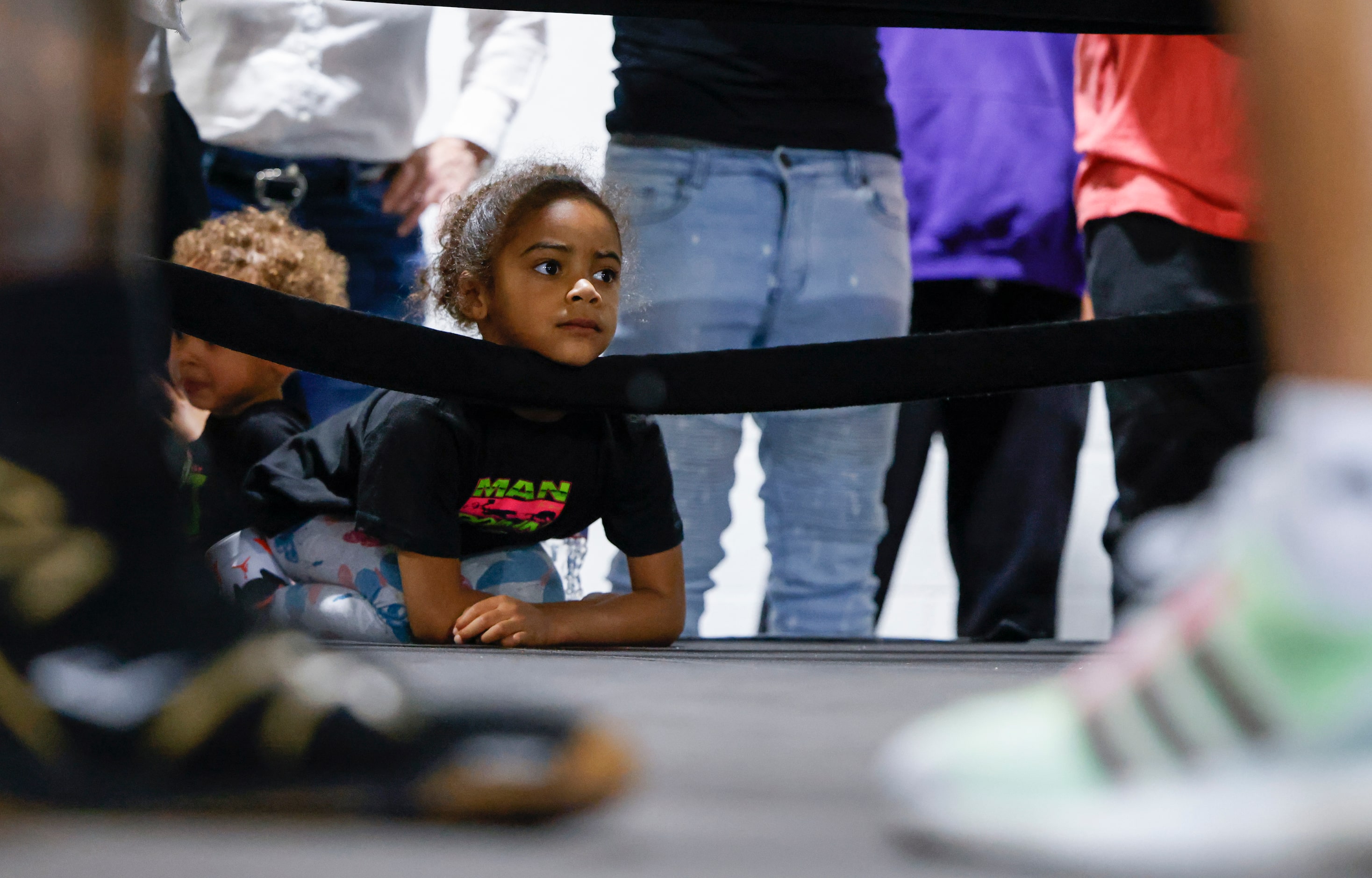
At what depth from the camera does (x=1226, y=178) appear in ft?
4.35

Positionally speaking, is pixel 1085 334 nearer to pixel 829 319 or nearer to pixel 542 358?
pixel 829 319

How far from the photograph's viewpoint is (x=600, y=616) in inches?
45.6

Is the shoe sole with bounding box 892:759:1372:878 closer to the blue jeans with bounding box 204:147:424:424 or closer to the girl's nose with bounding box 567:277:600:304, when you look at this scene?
the girl's nose with bounding box 567:277:600:304

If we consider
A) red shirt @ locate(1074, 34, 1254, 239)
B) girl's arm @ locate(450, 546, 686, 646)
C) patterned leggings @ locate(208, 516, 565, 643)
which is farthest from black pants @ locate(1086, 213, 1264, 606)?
patterned leggings @ locate(208, 516, 565, 643)

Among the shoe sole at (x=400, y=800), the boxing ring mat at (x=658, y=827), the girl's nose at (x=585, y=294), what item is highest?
the girl's nose at (x=585, y=294)

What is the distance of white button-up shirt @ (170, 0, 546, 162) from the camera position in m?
1.50

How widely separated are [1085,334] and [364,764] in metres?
0.98

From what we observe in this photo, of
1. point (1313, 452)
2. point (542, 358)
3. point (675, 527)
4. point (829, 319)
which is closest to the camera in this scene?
point (1313, 452)

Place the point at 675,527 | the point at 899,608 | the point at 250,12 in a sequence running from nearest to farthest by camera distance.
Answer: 1. the point at 675,527
2. the point at 250,12
3. the point at 899,608

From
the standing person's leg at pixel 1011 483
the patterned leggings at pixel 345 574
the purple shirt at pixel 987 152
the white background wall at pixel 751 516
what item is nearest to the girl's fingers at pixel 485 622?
the patterned leggings at pixel 345 574

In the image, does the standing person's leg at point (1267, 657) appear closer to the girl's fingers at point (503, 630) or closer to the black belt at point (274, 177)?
the girl's fingers at point (503, 630)

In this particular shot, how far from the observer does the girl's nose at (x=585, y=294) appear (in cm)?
124

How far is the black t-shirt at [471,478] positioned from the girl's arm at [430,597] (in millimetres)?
13

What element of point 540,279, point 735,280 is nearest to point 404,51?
point 540,279
